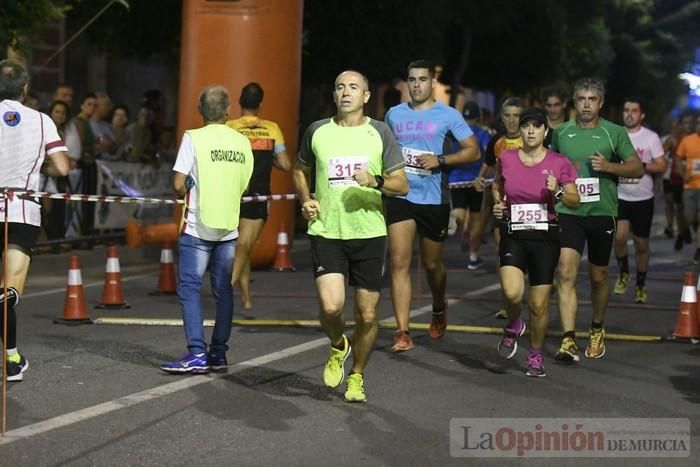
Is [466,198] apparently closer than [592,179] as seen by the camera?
No

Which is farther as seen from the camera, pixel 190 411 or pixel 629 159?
pixel 629 159

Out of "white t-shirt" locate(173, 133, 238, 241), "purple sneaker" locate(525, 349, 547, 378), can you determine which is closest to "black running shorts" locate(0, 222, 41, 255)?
"white t-shirt" locate(173, 133, 238, 241)

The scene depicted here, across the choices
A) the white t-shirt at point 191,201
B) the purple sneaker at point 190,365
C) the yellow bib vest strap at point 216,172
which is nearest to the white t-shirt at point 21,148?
the white t-shirt at point 191,201

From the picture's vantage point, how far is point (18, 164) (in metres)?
10.0

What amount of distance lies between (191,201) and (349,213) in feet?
4.63

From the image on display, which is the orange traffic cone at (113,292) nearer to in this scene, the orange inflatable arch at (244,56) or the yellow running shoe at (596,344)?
the orange inflatable arch at (244,56)

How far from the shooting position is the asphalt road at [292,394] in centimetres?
810

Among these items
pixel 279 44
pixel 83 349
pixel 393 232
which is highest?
pixel 279 44

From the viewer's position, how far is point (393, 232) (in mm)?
11750

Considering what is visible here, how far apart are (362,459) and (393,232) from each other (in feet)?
13.0

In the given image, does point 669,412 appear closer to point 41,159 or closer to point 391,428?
point 391,428

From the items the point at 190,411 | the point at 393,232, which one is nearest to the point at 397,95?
the point at 393,232

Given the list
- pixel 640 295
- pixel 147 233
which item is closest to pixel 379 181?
pixel 640 295
